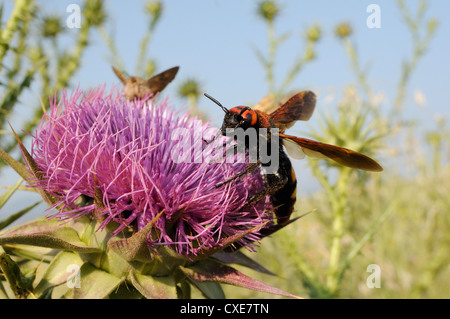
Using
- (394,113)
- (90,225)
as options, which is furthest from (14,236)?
(394,113)

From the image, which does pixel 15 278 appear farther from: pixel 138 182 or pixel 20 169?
pixel 138 182

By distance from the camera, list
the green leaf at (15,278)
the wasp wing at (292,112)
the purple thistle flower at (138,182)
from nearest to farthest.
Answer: the green leaf at (15,278), the purple thistle flower at (138,182), the wasp wing at (292,112)

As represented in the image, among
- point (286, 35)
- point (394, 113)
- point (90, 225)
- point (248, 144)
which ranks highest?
point (286, 35)

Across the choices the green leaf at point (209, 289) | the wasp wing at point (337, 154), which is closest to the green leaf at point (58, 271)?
the green leaf at point (209, 289)

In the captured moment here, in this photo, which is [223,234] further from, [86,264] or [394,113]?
[394,113]

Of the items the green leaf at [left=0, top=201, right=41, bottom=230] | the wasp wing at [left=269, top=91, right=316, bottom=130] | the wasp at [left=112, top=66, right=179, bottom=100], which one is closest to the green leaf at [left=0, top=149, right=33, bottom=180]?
the green leaf at [left=0, top=201, right=41, bottom=230]

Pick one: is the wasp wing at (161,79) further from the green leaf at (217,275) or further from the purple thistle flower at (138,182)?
the green leaf at (217,275)
